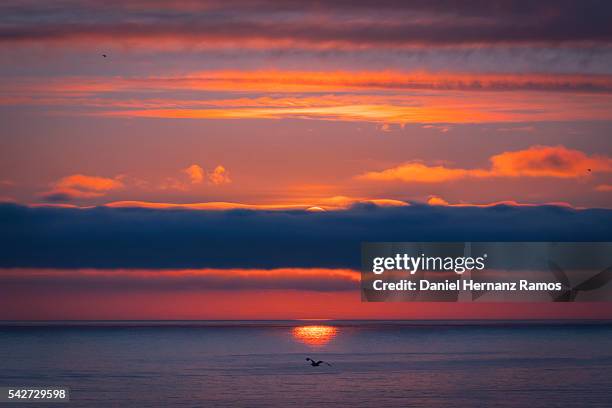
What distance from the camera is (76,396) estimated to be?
76.1 metres

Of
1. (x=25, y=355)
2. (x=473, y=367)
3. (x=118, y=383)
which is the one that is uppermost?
(x=25, y=355)

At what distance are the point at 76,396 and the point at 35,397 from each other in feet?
13.9

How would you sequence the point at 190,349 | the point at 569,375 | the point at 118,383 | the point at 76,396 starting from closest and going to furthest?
the point at 76,396 < the point at 118,383 < the point at 569,375 < the point at 190,349

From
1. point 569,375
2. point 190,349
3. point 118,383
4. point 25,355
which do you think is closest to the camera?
point 118,383

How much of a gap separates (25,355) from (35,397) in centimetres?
5760

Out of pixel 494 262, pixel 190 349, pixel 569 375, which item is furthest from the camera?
pixel 190 349

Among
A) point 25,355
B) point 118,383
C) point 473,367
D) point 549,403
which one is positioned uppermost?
point 25,355

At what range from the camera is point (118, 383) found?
Answer: 3415 inches

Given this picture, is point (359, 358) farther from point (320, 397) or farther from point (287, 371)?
point (320, 397)

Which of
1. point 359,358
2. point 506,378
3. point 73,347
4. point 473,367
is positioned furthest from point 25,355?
point 506,378

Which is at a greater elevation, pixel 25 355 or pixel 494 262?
pixel 25 355

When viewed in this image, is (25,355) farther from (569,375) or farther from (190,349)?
(569,375)

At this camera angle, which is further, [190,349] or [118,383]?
[190,349]

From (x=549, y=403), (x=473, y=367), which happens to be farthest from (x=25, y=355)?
(x=549, y=403)
